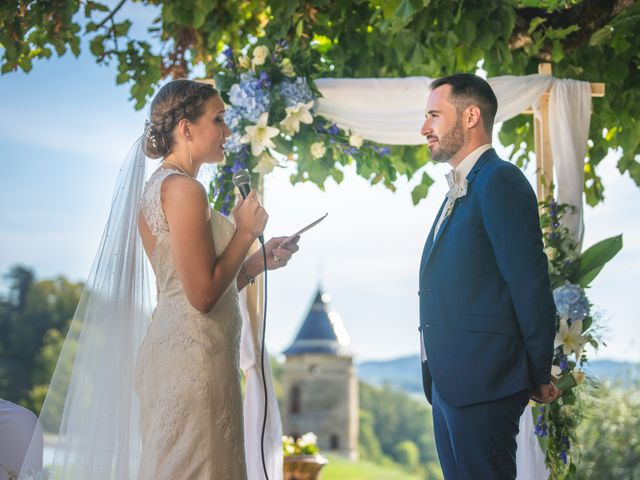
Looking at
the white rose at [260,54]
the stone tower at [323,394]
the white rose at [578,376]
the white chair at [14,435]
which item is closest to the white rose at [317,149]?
the white rose at [260,54]

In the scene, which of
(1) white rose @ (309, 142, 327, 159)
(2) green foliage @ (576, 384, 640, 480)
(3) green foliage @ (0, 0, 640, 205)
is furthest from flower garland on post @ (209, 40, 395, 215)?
(2) green foliage @ (576, 384, 640, 480)

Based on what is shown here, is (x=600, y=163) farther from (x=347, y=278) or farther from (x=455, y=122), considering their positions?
(x=347, y=278)

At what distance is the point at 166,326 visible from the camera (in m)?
2.36

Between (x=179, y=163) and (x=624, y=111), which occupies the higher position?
(x=624, y=111)

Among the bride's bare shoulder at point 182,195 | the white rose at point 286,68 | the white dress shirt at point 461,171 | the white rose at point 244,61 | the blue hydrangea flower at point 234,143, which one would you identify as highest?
the white rose at point 244,61

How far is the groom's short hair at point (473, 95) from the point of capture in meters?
2.72

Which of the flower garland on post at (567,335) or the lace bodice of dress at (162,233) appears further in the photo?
the flower garland on post at (567,335)

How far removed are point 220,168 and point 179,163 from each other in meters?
1.74

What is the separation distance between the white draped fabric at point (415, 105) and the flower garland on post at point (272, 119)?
0.09 meters

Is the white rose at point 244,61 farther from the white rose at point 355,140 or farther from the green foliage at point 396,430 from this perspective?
the green foliage at point 396,430

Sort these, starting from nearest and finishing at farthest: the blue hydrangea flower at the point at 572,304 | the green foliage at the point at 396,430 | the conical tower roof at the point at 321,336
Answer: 1. the blue hydrangea flower at the point at 572,304
2. the conical tower roof at the point at 321,336
3. the green foliage at the point at 396,430

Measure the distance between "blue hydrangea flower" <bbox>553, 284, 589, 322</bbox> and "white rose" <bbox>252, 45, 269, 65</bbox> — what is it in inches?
71.7

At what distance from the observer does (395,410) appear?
69.9 meters

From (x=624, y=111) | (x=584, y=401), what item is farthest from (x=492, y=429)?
(x=624, y=111)
